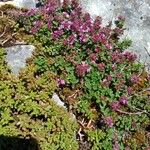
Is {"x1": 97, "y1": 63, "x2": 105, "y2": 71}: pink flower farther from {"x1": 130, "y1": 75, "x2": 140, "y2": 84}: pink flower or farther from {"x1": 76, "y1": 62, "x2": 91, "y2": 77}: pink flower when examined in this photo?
{"x1": 130, "y1": 75, "x2": 140, "y2": 84}: pink flower

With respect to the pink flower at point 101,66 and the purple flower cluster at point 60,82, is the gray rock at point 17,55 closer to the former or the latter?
the purple flower cluster at point 60,82

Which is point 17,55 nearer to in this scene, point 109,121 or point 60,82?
point 60,82

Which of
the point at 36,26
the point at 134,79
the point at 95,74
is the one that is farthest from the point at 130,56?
the point at 36,26

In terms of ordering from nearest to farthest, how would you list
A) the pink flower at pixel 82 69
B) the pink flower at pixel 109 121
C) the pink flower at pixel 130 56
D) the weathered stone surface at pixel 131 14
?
1. the pink flower at pixel 109 121
2. the pink flower at pixel 82 69
3. the pink flower at pixel 130 56
4. the weathered stone surface at pixel 131 14

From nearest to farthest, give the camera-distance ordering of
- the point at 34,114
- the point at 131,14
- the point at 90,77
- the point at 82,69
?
the point at 34,114 → the point at 82,69 → the point at 90,77 → the point at 131,14

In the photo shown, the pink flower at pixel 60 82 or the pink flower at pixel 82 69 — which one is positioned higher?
the pink flower at pixel 82 69

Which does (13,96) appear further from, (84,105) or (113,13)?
(113,13)

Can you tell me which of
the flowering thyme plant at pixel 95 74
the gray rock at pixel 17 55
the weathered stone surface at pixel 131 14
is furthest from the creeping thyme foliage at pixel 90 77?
the weathered stone surface at pixel 131 14
